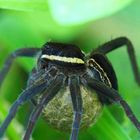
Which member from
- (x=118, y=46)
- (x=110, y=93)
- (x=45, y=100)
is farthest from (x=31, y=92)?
(x=118, y=46)

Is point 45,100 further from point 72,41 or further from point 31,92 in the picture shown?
point 72,41

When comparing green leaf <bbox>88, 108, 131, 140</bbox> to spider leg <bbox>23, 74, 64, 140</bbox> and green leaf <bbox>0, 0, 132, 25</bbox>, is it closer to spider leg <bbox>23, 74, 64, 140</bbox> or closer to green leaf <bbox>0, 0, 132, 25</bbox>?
spider leg <bbox>23, 74, 64, 140</bbox>

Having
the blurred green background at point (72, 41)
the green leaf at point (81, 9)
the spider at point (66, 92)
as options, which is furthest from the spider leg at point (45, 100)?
the green leaf at point (81, 9)

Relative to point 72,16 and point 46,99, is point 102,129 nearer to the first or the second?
Result: point 46,99

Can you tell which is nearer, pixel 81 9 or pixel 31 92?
pixel 81 9

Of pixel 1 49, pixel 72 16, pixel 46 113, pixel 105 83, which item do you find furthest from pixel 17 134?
pixel 72 16

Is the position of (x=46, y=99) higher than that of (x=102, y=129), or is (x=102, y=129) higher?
(x=46, y=99)

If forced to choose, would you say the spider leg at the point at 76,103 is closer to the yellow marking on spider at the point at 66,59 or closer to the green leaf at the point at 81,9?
the yellow marking on spider at the point at 66,59
